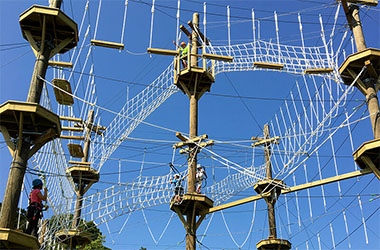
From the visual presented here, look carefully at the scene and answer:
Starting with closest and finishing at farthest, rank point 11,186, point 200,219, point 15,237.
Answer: point 15,237 < point 11,186 < point 200,219

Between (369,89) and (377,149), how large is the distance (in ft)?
6.85

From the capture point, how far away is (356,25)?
38.4 feet

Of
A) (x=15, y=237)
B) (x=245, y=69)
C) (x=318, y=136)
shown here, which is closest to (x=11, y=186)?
(x=15, y=237)

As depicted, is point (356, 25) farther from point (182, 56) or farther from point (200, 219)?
point (200, 219)

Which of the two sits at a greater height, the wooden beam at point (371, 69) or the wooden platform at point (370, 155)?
the wooden beam at point (371, 69)

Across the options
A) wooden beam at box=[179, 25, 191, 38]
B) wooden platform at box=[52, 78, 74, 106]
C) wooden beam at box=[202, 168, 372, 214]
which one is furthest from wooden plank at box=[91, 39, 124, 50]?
wooden beam at box=[202, 168, 372, 214]

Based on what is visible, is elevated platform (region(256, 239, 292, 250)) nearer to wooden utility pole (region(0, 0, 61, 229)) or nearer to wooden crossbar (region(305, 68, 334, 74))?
wooden crossbar (region(305, 68, 334, 74))

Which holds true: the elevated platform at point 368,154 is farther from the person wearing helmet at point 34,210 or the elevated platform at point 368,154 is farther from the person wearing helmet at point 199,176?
the person wearing helmet at point 34,210

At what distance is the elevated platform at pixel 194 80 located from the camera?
41.8 ft

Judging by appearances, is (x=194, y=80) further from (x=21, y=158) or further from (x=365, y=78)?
(x=21, y=158)

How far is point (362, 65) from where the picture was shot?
35.1ft

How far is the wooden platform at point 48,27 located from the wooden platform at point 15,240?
13.7 ft

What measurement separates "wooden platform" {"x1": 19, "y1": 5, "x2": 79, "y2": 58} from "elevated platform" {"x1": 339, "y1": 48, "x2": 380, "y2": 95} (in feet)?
24.4

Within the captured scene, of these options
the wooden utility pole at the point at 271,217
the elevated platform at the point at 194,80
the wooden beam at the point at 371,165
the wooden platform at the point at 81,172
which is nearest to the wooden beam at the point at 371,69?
the wooden beam at the point at 371,165
